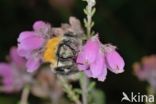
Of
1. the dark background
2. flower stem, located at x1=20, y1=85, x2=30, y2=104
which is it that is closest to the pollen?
flower stem, located at x1=20, y1=85, x2=30, y2=104

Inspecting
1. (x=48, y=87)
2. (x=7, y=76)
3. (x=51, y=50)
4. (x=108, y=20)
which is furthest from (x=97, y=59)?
(x=108, y=20)

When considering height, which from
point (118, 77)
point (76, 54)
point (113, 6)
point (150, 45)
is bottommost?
point (76, 54)

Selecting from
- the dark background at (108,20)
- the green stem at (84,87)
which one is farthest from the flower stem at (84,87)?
the dark background at (108,20)

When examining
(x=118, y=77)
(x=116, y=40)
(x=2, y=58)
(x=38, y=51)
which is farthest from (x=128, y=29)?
(x=38, y=51)

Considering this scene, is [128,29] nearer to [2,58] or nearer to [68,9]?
[68,9]

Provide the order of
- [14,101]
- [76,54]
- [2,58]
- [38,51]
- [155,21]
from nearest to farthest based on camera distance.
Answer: [76,54]
[38,51]
[14,101]
[2,58]
[155,21]

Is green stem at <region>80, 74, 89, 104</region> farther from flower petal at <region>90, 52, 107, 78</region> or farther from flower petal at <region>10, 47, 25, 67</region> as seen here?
flower petal at <region>10, 47, 25, 67</region>

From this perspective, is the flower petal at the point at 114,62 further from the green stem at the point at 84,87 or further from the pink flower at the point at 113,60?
the green stem at the point at 84,87
